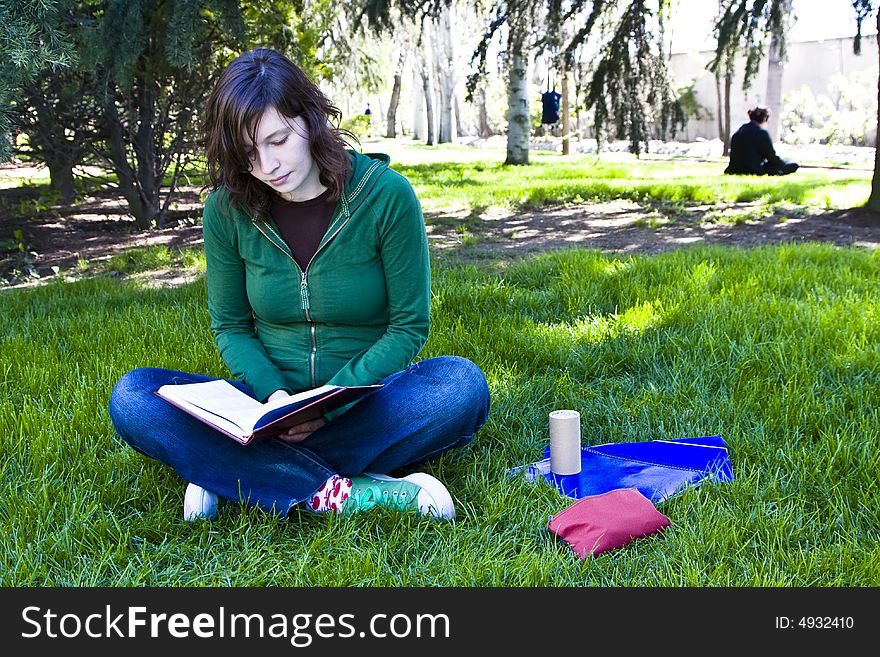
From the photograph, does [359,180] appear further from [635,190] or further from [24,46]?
[635,190]

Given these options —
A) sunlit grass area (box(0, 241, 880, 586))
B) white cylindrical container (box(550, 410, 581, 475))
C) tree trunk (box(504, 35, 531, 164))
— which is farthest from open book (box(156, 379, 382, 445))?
tree trunk (box(504, 35, 531, 164))

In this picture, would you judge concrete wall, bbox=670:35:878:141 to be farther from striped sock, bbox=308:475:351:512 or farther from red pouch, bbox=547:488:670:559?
striped sock, bbox=308:475:351:512

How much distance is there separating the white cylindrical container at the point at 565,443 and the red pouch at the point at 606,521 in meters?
0.21

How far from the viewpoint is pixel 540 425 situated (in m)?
3.01

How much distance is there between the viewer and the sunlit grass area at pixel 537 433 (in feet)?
6.76

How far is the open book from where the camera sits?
209 cm

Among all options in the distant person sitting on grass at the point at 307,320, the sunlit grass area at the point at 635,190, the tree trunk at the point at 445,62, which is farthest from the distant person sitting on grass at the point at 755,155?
the distant person sitting on grass at the point at 307,320

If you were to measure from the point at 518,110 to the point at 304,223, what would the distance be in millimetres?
11979

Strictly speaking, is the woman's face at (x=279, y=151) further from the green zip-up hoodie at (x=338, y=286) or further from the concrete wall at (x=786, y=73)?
the concrete wall at (x=786, y=73)

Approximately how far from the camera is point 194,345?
3.75 metres

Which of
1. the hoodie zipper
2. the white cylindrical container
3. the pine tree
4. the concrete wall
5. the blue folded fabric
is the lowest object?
the blue folded fabric

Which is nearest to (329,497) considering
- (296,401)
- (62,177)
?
(296,401)

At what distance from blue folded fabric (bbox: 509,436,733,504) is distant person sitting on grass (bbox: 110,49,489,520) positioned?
1.18 ft

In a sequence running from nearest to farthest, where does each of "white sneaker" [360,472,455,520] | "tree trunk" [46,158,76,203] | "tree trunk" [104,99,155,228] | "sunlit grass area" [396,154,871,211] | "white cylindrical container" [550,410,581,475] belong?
"white sneaker" [360,472,455,520]
"white cylindrical container" [550,410,581,475]
"tree trunk" [104,99,155,228]
"tree trunk" [46,158,76,203]
"sunlit grass area" [396,154,871,211]
